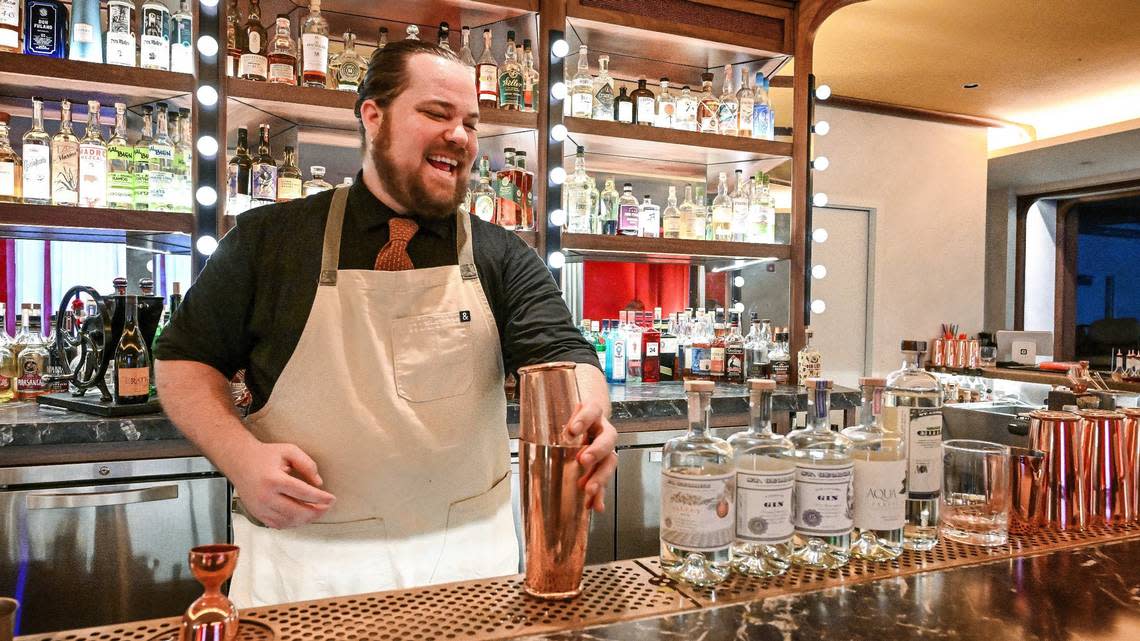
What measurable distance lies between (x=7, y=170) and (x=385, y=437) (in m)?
1.77

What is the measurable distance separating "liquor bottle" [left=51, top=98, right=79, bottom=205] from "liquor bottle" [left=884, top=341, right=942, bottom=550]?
96.1 inches

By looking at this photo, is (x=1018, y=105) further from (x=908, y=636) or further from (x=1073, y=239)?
(x=908, y=636)

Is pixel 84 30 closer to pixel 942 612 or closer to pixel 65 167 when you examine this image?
pixel 65 167

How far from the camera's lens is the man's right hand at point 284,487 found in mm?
1090

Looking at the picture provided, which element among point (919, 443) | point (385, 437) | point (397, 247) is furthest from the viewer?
point (397, 247)

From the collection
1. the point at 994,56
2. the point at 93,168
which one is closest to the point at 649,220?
the point at 93,168

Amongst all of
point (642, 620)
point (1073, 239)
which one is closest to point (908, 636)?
point (642, 620)

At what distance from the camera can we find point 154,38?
7.93ft

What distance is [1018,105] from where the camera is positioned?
5543mm

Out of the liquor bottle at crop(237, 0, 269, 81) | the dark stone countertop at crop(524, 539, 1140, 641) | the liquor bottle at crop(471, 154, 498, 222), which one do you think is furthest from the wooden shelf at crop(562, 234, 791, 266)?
the dark stone countertop at crop(524, 539, 1140, 641)

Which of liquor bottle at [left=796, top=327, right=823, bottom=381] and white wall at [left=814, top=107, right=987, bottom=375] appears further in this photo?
white wall at [left=814, top=107, right=987, bottom=375]

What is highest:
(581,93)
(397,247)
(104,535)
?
(581,93)

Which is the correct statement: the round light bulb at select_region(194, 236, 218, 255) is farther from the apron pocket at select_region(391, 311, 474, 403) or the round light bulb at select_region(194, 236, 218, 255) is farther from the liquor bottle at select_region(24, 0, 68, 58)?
the apron pocket at select_region(391, 311, 474, 403)

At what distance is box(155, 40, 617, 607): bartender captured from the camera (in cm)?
145
